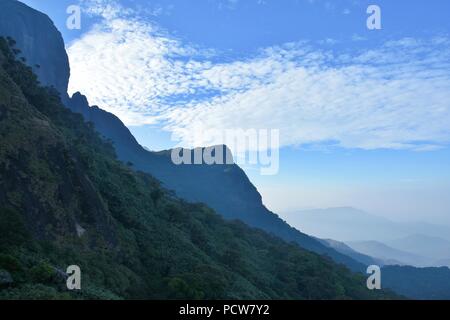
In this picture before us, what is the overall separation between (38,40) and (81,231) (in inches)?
5212

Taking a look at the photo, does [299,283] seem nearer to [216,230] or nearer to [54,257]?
[216,230]

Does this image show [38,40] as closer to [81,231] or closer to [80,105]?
[80,105]

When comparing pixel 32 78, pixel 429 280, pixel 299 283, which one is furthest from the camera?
pixel 429 280

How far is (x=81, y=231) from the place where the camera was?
3378 cm

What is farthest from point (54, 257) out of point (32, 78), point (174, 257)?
point (32, 78)

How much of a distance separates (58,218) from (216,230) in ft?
149

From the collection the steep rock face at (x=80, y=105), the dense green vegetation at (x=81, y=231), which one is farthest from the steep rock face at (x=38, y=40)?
the dense green vegetation at (x=81, y=231)

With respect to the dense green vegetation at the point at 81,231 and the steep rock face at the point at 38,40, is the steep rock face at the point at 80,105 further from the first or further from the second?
the dense green vegetation at the point at 81,231

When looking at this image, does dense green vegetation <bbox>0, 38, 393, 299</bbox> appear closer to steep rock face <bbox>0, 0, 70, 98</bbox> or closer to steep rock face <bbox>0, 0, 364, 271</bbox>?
steep rock face <bbox>0, 0, 70, 98</bbox>

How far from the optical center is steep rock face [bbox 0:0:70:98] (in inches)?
5153

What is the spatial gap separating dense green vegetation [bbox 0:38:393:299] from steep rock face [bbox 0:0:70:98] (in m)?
84.4

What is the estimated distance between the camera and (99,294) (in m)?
23.7

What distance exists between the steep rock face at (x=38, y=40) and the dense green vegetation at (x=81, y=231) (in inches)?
3324
